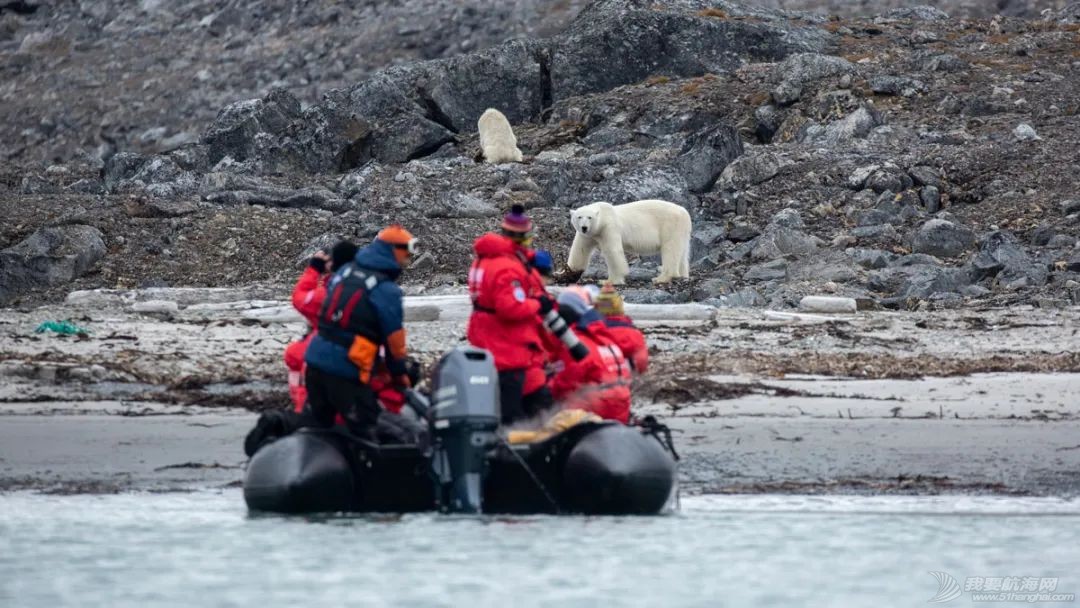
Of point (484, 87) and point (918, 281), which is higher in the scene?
point (484, 87)

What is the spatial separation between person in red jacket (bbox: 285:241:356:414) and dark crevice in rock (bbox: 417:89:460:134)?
1793cm

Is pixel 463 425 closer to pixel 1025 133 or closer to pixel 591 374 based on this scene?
pixel 591 374

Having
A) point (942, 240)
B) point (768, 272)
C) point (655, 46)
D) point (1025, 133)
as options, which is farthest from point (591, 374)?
point (655, 46)

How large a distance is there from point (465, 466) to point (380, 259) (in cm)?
111

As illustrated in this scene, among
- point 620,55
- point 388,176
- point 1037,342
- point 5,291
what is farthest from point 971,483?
point 620,55

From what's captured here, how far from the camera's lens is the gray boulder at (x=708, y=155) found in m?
23.2

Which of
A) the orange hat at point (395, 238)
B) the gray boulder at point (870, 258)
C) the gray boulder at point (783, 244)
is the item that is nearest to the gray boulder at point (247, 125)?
the gray boulder at point (783, 244)

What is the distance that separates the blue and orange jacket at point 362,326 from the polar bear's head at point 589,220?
9.03 m

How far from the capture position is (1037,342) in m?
14.5

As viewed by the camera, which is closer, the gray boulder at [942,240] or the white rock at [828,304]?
the white rock at [828,304]

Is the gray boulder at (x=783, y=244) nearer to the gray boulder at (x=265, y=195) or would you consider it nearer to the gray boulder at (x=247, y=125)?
the gray boulder at (x=265, y=195)

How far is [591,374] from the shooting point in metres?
9.68

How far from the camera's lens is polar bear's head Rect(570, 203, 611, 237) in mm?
18000

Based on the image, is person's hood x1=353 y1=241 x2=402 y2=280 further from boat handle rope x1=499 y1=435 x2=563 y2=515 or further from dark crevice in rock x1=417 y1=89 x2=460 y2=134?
dark crevice in rock x1=417 y1=89 x2=460 y2=134
